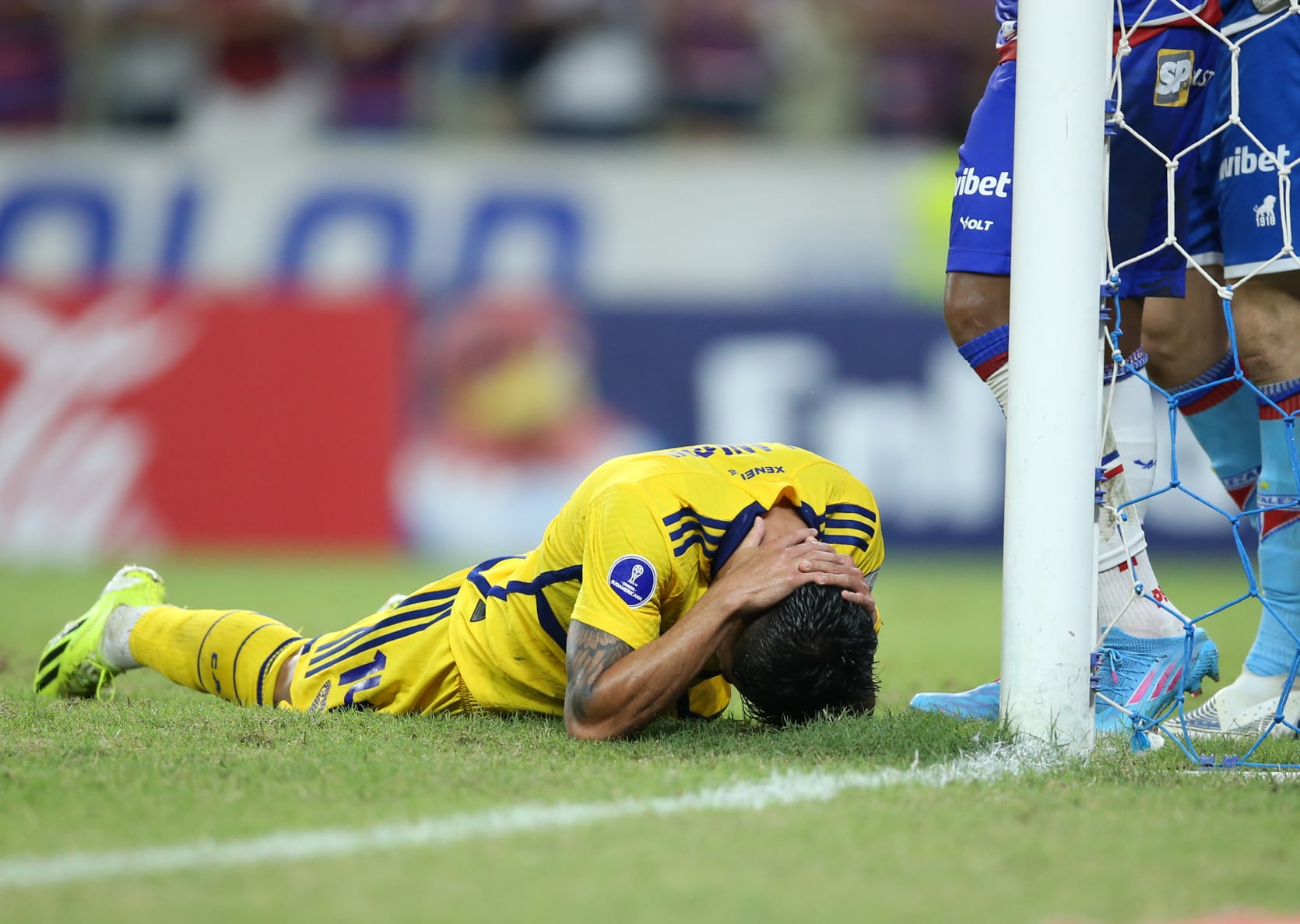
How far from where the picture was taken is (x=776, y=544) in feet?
9.02

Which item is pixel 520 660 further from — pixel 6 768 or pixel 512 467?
pixel 512 467

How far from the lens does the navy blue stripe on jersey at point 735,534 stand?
2.80 m

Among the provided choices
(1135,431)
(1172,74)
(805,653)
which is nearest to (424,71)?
(1172,74)

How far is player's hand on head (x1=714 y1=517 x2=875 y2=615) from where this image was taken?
2.64 meters

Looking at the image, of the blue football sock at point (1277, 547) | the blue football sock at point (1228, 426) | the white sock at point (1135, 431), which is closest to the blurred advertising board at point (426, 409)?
the blue football sock at point (1228, 426)

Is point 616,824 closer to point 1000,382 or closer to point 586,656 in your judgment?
point 586,656

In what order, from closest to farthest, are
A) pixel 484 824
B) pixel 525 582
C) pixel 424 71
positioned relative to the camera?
pixel 484 824
pixel 525 582
pixel 424 71

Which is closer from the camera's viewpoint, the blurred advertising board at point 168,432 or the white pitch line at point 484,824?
the white pitch line at point 484,824

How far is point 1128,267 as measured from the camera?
328 centimetres

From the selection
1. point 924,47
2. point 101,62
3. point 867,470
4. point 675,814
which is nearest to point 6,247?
point 101,62

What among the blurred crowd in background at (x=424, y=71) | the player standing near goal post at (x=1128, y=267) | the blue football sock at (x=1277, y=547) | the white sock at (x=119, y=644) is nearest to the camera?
the player standing near goal post at (x=1128, y=267)

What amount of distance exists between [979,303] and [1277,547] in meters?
0.88

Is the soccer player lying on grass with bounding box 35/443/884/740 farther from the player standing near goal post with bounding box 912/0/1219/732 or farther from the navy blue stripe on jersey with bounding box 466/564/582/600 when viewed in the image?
the player standing near goal post with bounding box 912/0/1219/732

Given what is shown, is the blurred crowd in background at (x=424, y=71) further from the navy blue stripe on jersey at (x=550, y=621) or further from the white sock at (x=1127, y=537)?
the navy blue stripe on jersey at (x=550, y=621)
